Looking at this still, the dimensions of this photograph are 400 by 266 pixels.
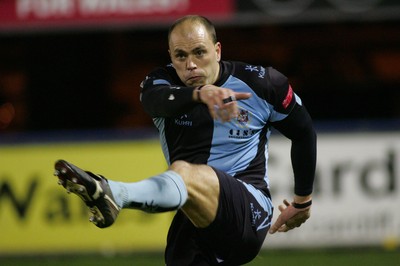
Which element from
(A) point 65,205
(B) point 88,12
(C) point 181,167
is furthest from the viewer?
(B) point 88,12

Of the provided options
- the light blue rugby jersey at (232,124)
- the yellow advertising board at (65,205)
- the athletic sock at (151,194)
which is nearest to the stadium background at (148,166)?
the yellow advertising board at (65,205)

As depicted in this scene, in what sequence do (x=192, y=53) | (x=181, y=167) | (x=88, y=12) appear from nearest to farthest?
(x=181, y=167), (x=192, y=53), (x=88, y=12)

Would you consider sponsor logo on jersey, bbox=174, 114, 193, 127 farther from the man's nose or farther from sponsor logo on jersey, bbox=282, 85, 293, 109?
sponsor logo on jersey, bbox=282, 85, 293, 109

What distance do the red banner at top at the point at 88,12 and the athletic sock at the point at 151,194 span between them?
6328 millimetres

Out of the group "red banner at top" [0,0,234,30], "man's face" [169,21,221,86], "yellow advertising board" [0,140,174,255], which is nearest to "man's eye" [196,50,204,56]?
"man's face" [169,21,221,86]

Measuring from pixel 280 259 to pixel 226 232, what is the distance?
14.1 feet

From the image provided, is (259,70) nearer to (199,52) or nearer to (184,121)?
(199,52)

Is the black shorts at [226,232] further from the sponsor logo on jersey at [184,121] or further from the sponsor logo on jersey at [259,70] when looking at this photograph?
the sponsor logo on jersey at [259,70]

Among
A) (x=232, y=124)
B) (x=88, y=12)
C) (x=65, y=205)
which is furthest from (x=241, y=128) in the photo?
(x=88, y=12)

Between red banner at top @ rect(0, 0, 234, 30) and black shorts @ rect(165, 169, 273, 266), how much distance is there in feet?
18.8

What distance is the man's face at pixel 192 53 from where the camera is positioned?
5477mm

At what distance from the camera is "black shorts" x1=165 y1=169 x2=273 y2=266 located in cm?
526

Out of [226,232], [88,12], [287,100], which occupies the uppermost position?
[287,100]

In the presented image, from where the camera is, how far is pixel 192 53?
18.0ft
